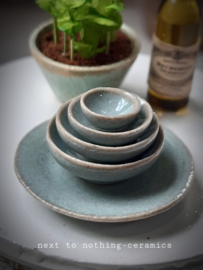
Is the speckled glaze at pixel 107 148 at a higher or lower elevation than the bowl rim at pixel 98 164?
higher

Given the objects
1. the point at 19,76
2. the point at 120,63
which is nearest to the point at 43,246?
the point at 120,63

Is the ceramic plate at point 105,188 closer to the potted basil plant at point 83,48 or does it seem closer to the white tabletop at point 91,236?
the white tabletop at point 91,236

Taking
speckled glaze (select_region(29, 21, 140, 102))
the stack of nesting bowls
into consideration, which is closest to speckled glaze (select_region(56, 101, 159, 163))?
the stack of nesting bowls

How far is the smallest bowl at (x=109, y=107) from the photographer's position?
1.33ft

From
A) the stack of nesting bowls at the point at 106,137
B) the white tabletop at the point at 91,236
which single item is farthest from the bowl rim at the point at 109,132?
the white tabletop at the point at 91,236

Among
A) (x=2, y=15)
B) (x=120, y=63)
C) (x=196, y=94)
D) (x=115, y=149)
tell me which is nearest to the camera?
(x=115, y=149)

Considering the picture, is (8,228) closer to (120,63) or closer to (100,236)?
(100,236)

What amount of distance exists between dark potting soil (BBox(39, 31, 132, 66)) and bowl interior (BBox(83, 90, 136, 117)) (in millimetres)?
160

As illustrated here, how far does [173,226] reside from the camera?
0.42m

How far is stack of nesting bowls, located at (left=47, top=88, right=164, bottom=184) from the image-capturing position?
1.25ft

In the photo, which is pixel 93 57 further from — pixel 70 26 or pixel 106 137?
pixel 106 137

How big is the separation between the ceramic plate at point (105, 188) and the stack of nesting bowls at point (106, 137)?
26 mm

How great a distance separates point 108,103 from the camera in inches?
18.1

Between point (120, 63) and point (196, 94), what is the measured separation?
0.76 feet
